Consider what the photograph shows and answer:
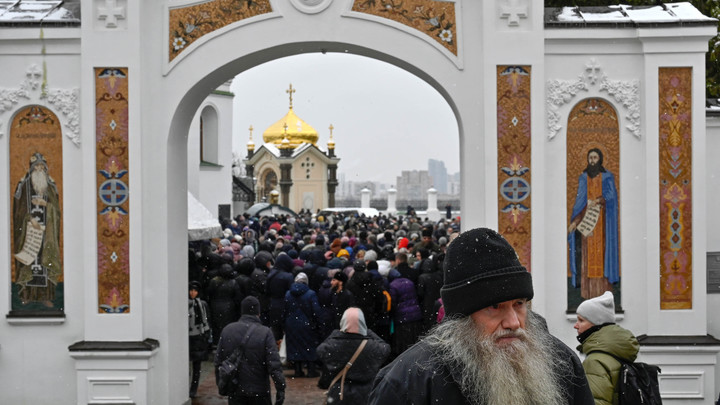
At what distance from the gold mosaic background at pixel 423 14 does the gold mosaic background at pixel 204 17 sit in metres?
1.06

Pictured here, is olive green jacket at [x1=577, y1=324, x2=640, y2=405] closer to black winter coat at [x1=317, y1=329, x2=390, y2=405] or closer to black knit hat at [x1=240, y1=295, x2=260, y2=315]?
black winter coat at [x1=317, y1=329, x2=390, y2=405]

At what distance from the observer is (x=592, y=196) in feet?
33.3

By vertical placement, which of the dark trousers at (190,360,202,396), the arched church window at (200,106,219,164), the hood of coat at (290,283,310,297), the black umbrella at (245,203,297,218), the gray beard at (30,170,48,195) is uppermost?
the arched church window at (200,106,219,164)

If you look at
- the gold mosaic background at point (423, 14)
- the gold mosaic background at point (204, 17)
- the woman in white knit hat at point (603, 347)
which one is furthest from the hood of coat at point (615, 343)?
the gold mosaic background at point (204, 17)

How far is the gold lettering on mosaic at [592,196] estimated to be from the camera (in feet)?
33.3

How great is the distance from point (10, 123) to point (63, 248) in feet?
4.45

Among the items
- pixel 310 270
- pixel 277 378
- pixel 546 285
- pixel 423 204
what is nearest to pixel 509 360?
pixel 277 378

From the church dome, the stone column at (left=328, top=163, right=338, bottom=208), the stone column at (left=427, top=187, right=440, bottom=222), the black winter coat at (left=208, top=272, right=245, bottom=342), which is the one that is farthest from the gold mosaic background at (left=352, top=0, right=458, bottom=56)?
the church dome

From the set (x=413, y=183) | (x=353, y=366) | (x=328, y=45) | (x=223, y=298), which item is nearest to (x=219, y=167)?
(x=223, y=298)

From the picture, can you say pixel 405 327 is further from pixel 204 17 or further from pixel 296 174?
pixel 296 174

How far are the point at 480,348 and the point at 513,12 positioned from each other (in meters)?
7.24

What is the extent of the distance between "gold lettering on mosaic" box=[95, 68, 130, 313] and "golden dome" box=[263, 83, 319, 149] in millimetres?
59446

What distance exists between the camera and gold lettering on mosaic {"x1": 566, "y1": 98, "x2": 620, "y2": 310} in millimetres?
10148

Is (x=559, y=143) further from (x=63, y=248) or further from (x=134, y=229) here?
(x=63, y=248)
